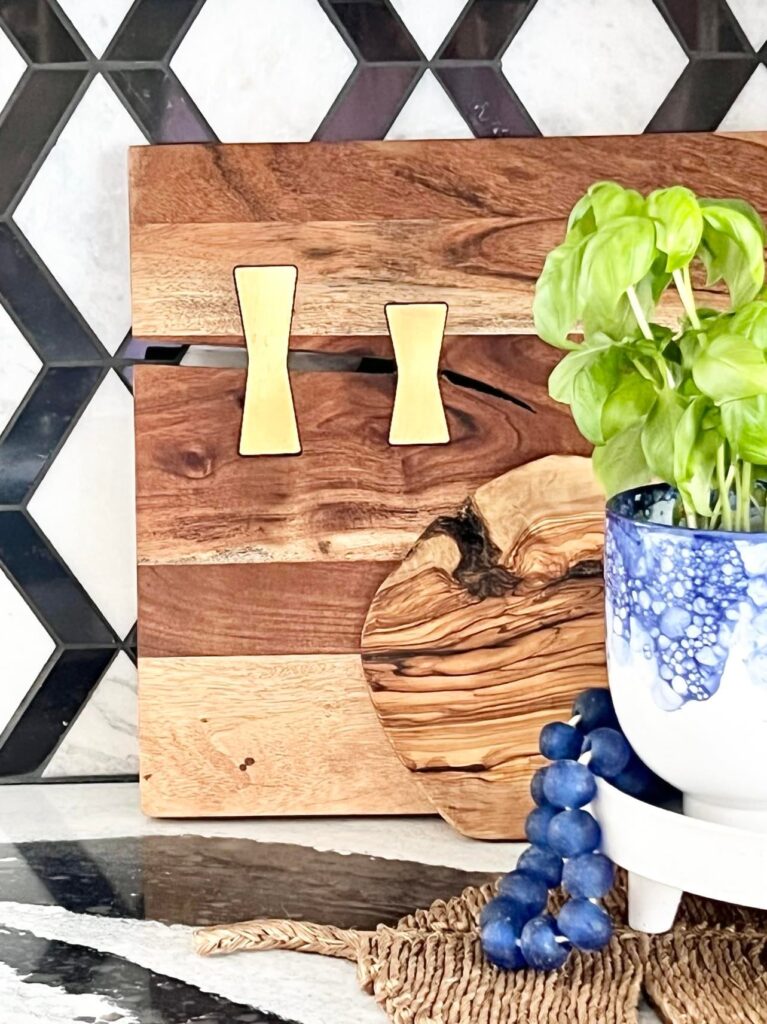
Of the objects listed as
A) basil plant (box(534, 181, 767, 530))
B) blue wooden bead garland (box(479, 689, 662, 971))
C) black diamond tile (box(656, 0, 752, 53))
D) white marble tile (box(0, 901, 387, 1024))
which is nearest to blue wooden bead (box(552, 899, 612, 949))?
blue wooden bead garland (box(479, 689, 662, 971))

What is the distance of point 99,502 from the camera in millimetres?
1038

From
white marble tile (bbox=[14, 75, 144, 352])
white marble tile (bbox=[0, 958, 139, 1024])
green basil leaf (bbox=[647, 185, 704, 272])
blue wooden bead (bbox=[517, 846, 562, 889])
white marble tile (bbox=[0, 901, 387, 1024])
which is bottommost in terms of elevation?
white marble tile (bbox=[0, 958, 139, 1024])

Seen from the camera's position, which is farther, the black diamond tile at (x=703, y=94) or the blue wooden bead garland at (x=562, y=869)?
the black diamond tile at (x=703, y=94)

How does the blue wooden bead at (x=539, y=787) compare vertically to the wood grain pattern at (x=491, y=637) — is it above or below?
below

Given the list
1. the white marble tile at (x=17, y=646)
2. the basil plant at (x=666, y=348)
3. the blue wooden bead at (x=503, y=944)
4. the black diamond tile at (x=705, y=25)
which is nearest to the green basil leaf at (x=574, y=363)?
the basil plant at (x=666, y=348)

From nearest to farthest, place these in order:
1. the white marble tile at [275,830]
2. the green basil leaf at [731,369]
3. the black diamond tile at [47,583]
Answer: the green basil leaf at [731,369], the white marble tile at [275,830], the black diamond tile at [47,583]

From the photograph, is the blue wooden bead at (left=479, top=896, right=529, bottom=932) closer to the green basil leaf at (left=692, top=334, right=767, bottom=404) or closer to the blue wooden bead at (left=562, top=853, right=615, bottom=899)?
the blue wooden bead at (left=562, top=853, right=615, bottom=899)

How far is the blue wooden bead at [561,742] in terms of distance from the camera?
767mm

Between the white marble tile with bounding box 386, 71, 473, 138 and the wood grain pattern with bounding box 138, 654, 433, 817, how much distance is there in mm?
412

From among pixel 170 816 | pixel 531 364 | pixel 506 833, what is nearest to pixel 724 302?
pixel 531 364

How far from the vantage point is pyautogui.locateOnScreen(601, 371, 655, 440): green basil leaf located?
2.28ft

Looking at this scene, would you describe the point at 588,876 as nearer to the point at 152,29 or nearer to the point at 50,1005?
the point at 50,1005

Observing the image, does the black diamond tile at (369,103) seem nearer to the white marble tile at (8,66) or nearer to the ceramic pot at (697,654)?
the white marble tile at (8,66)

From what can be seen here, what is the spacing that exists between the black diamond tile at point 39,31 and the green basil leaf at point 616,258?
1.79ft
